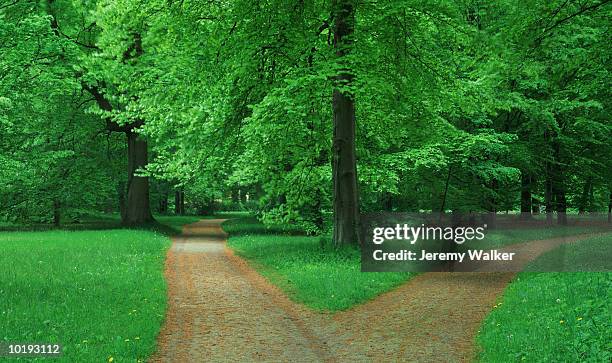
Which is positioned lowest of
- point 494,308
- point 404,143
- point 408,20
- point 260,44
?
point 494,308

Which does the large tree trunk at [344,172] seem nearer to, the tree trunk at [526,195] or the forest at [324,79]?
→ the forest at [324,79]

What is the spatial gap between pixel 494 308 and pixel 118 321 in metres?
7.53

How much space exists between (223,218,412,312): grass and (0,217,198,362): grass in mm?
3179

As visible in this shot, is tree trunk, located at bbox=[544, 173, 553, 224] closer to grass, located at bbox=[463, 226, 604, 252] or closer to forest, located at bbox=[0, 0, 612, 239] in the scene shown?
grass, located at bbox=[463, 226, 604, 252]

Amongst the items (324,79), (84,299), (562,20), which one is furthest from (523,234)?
(84,299)

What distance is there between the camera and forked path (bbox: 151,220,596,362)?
823cm

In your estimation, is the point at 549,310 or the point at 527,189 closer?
the point at 549,310

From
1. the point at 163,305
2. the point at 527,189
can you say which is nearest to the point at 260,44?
the point at 163,305

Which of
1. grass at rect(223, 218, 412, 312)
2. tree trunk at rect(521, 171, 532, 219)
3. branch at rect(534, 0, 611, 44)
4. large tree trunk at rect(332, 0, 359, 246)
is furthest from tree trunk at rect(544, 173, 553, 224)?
branch at rect(534, 0, 611, 44)

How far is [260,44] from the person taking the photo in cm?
1404

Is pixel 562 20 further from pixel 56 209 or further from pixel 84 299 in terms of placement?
pixel 56 209

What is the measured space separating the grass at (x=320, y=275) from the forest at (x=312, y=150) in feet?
0.30

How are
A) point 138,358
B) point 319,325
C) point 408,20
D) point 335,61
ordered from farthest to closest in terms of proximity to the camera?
point 408,20 → point 335,61 → point 319,325 → point 138,358

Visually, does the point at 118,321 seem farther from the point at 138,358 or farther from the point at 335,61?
the point at 335,61
